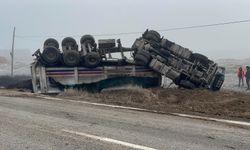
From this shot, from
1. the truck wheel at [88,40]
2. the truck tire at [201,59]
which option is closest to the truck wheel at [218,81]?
the truck tire at [201,59]

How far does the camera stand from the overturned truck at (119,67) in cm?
1427

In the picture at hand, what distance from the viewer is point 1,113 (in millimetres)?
9008

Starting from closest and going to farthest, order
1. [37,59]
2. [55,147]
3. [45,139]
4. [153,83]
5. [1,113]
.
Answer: [55,147], [45,139], [1,113], [37,59], [153,83]

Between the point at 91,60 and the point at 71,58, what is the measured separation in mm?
816

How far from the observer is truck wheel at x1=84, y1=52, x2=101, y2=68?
1440cm

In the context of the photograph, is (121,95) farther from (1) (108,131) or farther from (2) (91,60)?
(1) (108,131)

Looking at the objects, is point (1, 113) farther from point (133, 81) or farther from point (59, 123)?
point (133, 81)

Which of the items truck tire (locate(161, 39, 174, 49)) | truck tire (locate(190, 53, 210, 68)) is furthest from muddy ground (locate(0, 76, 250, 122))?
truck tire (locate(161, 39, 174, 49))

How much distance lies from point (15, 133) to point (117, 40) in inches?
364

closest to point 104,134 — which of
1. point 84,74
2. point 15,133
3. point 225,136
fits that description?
point 15,133

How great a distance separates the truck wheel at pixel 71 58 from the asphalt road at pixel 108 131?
4.78 metres

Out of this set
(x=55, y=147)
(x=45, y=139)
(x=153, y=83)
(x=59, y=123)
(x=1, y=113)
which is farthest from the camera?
(x=153, y=83)

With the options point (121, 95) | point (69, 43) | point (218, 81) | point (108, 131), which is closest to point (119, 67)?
point (121, 95)

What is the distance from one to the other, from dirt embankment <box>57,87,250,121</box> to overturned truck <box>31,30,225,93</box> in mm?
781
